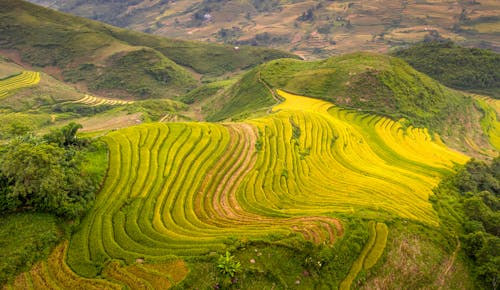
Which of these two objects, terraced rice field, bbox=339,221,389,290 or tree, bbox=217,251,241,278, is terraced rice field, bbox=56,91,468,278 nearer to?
tree, bbox=217,251,241,278

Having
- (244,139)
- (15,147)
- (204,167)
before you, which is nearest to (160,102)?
(244,139)

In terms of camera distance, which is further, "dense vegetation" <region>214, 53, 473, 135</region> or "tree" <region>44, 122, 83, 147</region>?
"dense vegetation" <region>214, 53, 473, 135</region>

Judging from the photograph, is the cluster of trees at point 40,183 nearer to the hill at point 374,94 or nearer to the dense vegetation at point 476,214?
the dense vegetation at point 476,214

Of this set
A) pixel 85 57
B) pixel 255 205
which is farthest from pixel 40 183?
pixel 85 57

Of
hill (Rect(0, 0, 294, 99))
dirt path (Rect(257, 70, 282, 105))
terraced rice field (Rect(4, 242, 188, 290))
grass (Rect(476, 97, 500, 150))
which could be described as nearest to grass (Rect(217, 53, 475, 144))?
dirt path (Rect(257, 70, 282, 105))

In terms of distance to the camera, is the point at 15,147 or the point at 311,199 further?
the point at 311,199

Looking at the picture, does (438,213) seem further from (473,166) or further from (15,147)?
(15,147)
